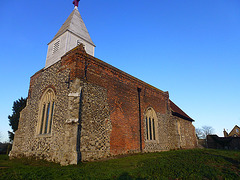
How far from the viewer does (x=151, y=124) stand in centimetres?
1728

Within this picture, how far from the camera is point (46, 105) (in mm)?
13242

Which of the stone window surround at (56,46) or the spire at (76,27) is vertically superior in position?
the spire at (76,27)

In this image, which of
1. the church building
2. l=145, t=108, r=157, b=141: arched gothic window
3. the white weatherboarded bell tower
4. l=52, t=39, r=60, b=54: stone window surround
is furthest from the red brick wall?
l=52, t=39, r=60, b=54: stone window surround

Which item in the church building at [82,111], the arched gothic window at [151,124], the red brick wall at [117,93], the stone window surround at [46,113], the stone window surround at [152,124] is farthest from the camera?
the arched gothic window at [151,124]

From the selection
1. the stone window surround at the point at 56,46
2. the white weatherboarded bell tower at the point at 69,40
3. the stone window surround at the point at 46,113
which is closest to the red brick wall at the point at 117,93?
the white weatherboarded bell tower at the point at 69,40

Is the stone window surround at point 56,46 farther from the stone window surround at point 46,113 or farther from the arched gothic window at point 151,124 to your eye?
the arched gothic window at point 151,124

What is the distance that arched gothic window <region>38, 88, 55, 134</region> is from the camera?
488 inches

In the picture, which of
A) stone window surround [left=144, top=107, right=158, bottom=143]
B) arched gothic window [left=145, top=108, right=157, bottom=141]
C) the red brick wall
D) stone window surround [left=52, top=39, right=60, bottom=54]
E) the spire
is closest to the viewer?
the red brick wall

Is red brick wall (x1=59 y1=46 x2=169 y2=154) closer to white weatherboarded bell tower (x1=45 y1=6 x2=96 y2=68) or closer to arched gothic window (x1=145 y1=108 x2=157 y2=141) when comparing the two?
arched gothic window (x1=145 y1=108 x2=157 y2=141)

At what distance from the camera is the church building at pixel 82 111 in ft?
34.1

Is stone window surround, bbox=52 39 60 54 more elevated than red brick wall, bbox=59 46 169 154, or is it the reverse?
stone window surround, bbox=52 39 60 54

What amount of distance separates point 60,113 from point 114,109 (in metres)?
4.28

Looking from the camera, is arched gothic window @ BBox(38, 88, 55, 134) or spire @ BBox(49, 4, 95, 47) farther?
spire @ BBox(49, 4, 95, 47)

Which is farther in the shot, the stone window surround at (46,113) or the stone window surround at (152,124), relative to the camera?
the stone window surround at (152,124)
